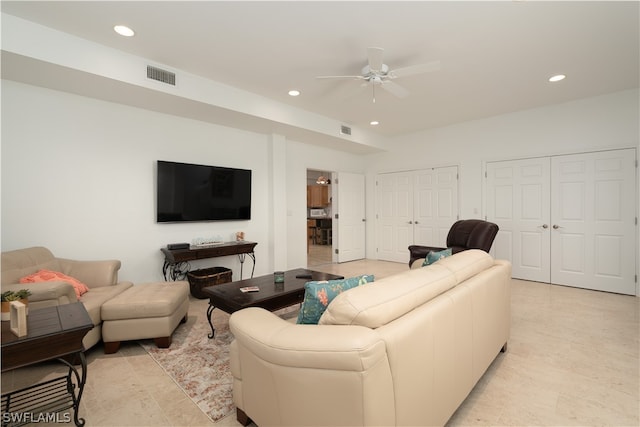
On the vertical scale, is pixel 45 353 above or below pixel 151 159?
below

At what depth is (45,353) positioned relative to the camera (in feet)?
5.08

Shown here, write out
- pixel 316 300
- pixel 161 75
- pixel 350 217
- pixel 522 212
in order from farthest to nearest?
pixel 350 217 → pixel 522 212 → pixel 161 75 → pixel 316 300

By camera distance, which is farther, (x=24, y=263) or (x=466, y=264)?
(x=24, y=263)

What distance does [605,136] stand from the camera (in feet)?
13.8

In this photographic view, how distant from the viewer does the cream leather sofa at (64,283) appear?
2.14 meters

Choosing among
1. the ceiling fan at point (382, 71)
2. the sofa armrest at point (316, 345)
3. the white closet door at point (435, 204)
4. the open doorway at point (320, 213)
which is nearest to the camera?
the sofa armrest at point (316, 345)

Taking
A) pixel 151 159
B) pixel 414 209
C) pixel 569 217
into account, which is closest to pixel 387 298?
pixel 151 159

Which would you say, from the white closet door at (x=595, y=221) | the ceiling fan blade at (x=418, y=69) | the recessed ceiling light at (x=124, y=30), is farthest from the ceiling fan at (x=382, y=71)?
the white closet door at (x=595, y=221)

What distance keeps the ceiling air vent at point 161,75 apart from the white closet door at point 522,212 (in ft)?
16.8

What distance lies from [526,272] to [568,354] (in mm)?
2868

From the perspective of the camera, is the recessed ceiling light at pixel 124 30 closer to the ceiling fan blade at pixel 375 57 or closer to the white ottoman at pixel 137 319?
the ceiling fan blade at pixel 375 57

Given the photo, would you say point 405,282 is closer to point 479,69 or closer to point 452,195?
point 479,69

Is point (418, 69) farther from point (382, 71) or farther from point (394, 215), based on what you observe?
point (394, 215)

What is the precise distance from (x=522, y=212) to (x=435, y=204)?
1.47 m
